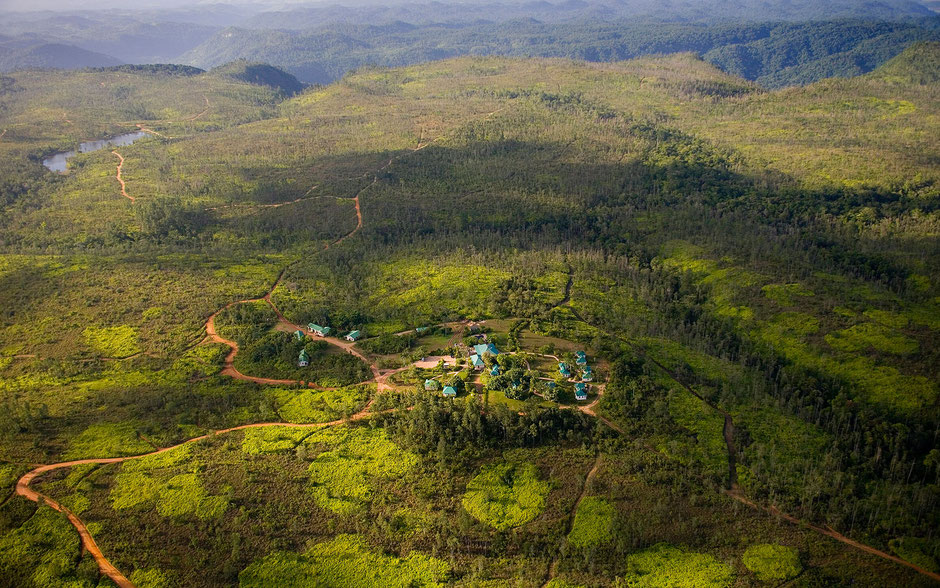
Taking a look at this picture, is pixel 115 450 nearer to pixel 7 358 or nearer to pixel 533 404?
pixel 7 358

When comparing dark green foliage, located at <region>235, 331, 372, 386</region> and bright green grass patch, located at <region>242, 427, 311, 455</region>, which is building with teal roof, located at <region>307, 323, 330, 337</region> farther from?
bright green grass patch, located at <region>242, 427, 311, 455</region>

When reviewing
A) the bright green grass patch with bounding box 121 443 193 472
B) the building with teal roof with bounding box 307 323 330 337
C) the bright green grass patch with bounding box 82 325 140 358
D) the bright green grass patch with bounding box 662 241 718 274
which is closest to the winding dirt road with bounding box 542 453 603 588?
the bright green grass patch with bounding box 121 443 193 472

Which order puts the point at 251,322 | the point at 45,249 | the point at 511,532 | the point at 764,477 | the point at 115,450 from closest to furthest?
the point at 511,532 < the point at 764,477 < the point at 115,450 < the point at 251,322 < the point at 45,249

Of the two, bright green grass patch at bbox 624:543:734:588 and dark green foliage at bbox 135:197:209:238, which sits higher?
dark green foliage at bbox 135:197:209:238

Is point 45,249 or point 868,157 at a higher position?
point 868,157

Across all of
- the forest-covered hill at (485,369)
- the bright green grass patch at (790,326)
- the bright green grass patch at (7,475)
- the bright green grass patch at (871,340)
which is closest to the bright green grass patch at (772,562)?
the forest-covered hill at (485,369)

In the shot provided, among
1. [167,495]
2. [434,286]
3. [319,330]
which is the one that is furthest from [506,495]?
[434,286]

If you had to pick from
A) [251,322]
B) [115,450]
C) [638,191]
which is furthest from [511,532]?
[638,191]
